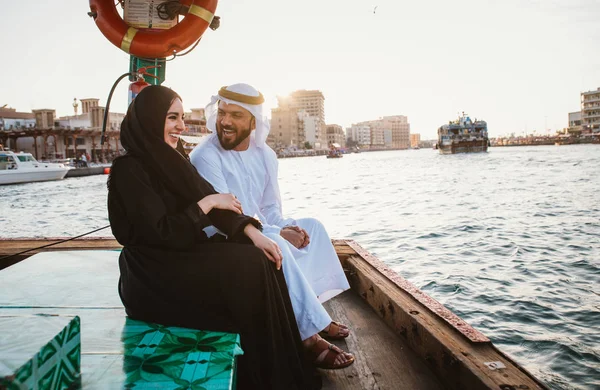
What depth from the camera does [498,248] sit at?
7.57 meters

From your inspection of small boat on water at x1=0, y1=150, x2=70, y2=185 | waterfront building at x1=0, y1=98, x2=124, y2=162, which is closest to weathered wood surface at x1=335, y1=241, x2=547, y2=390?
small boat on water at x1=0, y1=150, x2=70, y2=185

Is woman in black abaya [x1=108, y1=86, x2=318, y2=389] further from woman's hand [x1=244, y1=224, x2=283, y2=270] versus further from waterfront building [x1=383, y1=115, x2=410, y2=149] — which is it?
waterfront building [x1=383, y1=115, x2=410, y2=149]

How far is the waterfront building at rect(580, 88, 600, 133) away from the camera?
9206cm

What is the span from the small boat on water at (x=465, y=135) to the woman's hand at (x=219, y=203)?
70413 millimetres

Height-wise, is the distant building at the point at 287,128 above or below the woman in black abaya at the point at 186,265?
above

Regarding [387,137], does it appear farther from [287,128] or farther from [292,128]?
[287,128]

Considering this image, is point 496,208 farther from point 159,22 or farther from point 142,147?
point 142,147

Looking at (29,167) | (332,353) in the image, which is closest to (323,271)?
(332,353)

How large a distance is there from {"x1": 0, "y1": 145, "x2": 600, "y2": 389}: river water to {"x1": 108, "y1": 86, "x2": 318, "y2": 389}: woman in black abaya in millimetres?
2569

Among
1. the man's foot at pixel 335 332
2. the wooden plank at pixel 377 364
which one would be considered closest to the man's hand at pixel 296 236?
the man's foot at pixel 335 332

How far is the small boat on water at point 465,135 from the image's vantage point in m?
67.3

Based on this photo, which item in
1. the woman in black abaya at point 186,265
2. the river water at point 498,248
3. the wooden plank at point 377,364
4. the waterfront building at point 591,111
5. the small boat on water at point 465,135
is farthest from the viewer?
the waterfront building at point 591,111

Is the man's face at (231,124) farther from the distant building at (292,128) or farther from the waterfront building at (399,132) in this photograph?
the waterfront building at (399,132)

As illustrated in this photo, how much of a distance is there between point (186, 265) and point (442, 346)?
1122 millimetres
